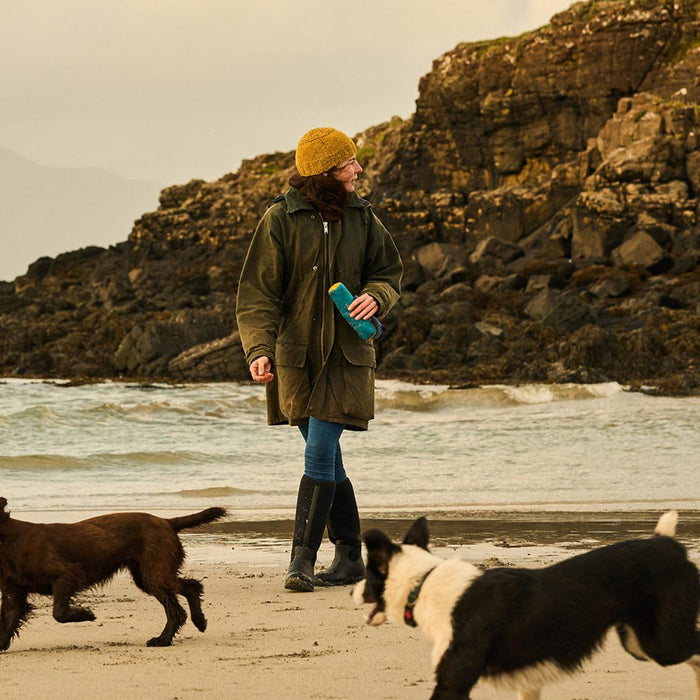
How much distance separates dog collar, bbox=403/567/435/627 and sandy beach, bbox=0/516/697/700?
38 centimetres

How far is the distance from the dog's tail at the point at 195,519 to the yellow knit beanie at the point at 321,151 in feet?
6.02

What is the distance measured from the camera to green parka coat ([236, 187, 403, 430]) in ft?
17.5

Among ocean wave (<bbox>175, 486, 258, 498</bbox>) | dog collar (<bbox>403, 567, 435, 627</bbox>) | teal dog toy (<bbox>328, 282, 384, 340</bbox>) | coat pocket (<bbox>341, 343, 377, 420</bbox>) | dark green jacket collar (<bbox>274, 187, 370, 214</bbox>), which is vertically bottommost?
ocean wave (<bbox>175, 486, 258, 498</bbox>)

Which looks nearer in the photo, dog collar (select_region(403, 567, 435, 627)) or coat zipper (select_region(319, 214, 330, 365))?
dog collar (select_region(403, 567, 435, 627))

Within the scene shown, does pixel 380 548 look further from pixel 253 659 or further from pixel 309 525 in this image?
pixel 309 525

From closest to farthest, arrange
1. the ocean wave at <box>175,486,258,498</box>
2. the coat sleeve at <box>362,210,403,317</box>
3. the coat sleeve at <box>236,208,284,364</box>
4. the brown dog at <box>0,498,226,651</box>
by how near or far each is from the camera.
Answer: the brown dog at <box>0,498,226,651</box>, the coat sleeve at <box>236,208,284,364</box>, the coat sleeve at <box>362,210,403,317</box>, the ocean wave at <box>175,486,258,498</box>

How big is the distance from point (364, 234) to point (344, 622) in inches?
79.6

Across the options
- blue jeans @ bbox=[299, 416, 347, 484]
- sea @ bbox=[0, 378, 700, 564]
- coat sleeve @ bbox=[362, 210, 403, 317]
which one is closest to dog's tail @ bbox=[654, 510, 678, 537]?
blue jeans @ bbox=[299, 416, 347, 484]

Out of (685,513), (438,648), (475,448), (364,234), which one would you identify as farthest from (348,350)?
(475,448)

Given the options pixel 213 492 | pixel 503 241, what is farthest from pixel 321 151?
pixel 503 241

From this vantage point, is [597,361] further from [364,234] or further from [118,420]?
[364,234]

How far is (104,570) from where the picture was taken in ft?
13.7

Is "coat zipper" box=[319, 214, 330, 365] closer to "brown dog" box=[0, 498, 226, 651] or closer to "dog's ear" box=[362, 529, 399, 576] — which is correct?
"brown dog" box=[0, 498, 226, 651]

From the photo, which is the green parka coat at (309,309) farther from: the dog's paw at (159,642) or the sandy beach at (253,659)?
the dog's paw at (159,642)
